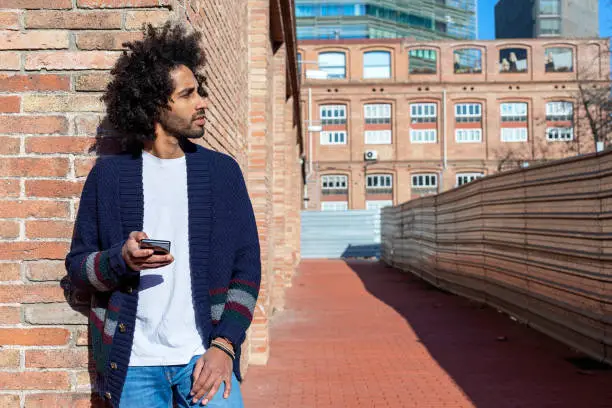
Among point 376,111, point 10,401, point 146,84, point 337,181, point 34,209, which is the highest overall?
point 376,111

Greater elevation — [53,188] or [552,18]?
[552,18]

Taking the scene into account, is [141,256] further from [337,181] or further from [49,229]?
[337,181]

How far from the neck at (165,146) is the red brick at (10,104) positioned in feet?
2.82

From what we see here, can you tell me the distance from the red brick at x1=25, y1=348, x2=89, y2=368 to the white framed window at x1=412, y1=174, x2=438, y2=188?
1831 inches

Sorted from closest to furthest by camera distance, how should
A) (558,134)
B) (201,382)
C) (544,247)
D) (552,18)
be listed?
(201,382) < (544,247) < (558,134) < (552,18)

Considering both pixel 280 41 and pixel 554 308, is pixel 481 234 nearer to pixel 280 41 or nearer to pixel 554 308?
pixel 554 308

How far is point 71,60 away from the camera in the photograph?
3148 millimetres

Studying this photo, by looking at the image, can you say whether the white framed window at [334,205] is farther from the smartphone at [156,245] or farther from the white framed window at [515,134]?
the smartphone at [156,245]

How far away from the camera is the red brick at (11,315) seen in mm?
3080

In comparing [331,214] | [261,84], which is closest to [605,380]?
[261,84]

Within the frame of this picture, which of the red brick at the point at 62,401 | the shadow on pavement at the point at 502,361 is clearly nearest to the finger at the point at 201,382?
the red brick at the point at 62,401

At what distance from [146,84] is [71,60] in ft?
2.56

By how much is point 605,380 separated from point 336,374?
2.35 meters

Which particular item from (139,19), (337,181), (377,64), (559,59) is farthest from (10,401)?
(559,59)
